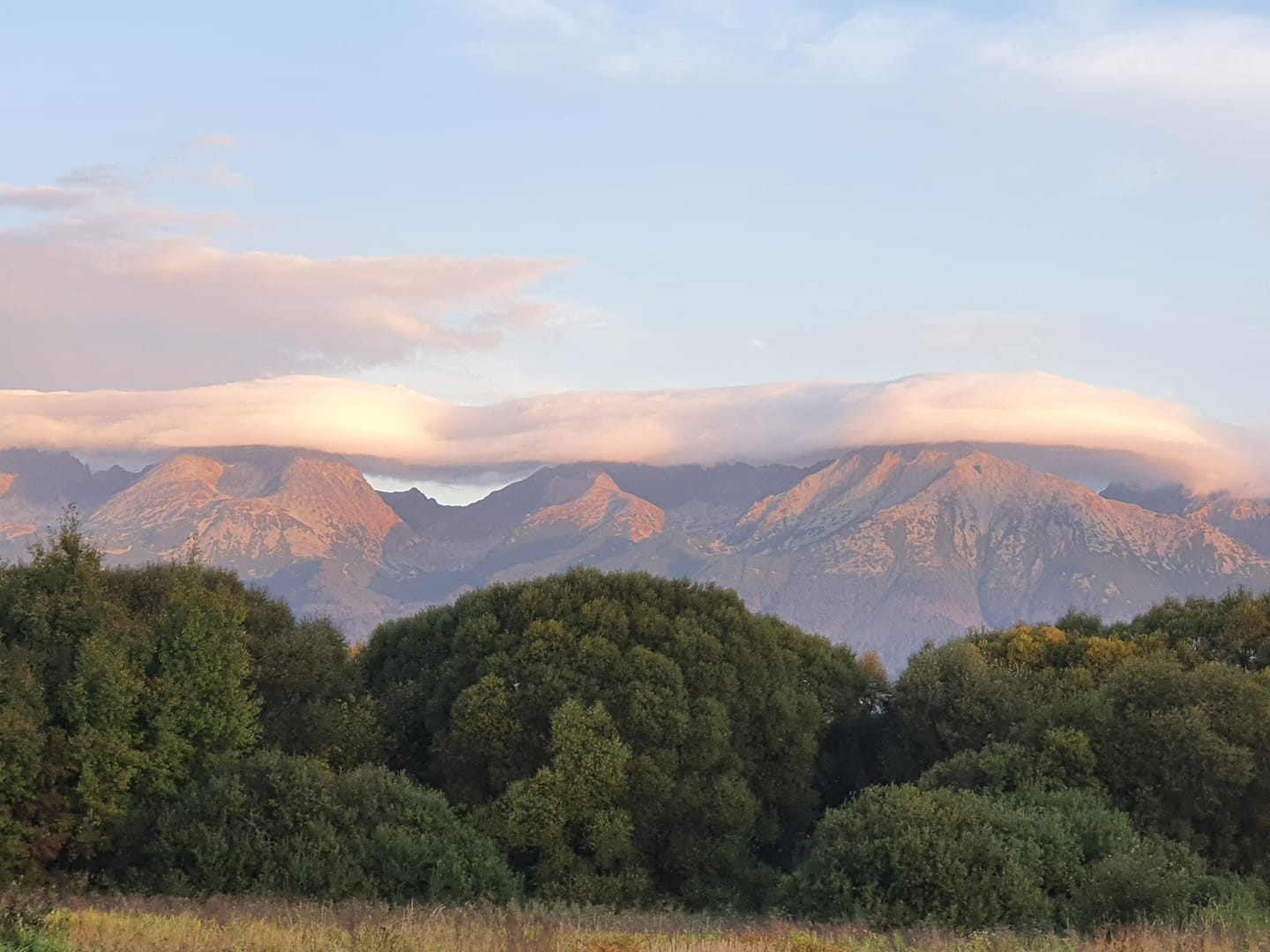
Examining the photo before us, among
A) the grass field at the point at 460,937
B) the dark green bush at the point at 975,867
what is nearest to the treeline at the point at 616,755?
the dark green bush at the point at 975,867

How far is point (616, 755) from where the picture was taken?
4997cm

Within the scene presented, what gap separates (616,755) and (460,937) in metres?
31.4

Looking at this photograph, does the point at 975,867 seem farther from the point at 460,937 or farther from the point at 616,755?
the point at 460,937

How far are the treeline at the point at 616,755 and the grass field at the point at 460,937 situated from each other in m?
8.27

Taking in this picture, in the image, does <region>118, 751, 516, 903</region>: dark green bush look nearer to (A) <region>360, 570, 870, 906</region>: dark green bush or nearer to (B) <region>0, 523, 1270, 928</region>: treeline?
(B) <region>0, 523, 1270, 928</region>: treeline

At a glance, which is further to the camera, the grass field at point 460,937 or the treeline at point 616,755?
the treeline at point 616,755

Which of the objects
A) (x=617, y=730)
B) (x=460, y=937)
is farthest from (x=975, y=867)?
(x=617, y=730)

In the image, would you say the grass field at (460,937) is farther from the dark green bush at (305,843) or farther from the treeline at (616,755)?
the dark green bush at (305,843)

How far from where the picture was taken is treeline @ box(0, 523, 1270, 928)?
1457 inches

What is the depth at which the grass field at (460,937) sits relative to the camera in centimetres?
1781

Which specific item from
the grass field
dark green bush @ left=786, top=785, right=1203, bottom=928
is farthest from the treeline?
the grass field

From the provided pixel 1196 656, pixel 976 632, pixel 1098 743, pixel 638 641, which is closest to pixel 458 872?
pixel 638 641

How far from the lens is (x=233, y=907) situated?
27297mm

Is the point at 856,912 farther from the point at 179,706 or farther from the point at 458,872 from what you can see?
the point at 179,706
